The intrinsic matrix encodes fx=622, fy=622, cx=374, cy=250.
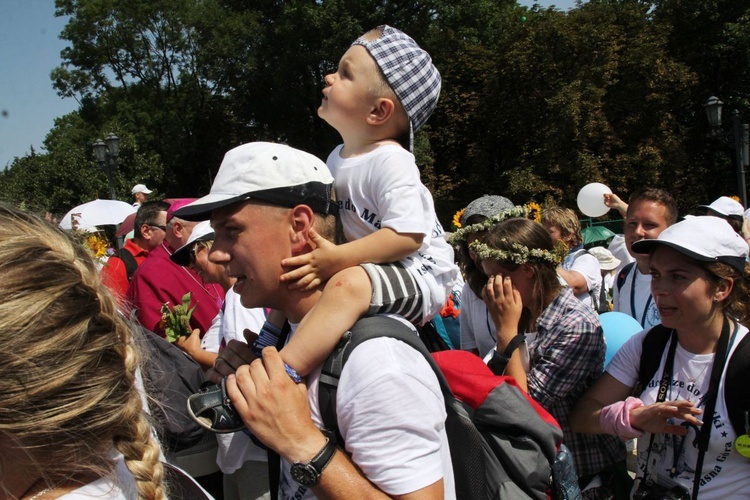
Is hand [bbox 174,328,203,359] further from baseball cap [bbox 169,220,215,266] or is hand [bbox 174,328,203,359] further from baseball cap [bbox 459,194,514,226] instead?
baseball cap [bbox 459,194,514,226]

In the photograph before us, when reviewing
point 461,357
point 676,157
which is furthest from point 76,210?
point 676,157

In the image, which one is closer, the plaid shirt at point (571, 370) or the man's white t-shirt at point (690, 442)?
the man's white t-shirt at point (690, 442)

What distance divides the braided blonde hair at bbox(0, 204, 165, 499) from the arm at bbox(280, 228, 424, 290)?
1.91 feet

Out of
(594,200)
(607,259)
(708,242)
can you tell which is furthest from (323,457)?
(594,200)

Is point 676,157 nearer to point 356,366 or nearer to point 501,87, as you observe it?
point 501,87

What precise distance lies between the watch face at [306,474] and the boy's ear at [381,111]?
136 centimetres

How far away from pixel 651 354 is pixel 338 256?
5.46 ft

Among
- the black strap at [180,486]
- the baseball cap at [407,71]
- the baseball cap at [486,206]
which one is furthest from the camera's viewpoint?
the baseball cap at [486,206]

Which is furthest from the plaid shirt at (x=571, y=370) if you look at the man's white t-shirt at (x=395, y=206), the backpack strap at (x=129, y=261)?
the backpack strap at (x=129, y=261)

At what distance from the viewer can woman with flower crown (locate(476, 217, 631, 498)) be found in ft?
9.52

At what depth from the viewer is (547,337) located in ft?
9.87

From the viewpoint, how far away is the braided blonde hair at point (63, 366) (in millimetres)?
1140

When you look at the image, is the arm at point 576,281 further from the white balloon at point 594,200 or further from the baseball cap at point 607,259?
the white balloon at point 594,200

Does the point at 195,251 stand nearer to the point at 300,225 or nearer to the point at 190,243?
the point at 190,243
